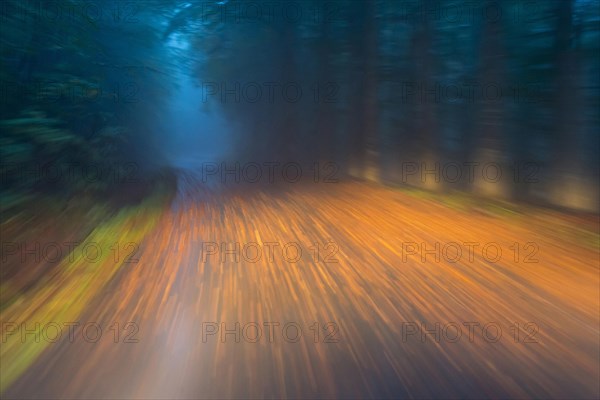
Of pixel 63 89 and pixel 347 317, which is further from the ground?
pixel 63 89

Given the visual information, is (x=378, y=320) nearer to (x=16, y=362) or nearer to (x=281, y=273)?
(x=281, y=273)

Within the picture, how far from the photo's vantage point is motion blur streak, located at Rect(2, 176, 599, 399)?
2297 millimetres

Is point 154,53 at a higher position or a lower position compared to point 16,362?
higher

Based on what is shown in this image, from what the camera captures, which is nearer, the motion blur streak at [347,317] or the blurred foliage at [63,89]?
the motion blur streak at [347,317]

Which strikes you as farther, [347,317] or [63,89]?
[63,89]

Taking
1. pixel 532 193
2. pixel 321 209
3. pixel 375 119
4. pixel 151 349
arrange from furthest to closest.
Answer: pixel 375 119, pixel 321 209, pixel 532 193, pixel 151 349

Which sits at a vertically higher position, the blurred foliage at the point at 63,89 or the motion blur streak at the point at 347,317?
the blurred foliage at the point at 63,89

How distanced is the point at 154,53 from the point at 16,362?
12114mm

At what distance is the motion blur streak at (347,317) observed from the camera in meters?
2.30

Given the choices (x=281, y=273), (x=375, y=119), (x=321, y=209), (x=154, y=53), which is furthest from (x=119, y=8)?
(x=281, y=273)

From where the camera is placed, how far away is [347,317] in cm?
320

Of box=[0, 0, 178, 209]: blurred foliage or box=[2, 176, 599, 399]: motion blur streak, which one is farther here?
box=[0, 0, 178, 209]: blurred foliage

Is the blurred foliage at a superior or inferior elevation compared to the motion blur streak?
superior

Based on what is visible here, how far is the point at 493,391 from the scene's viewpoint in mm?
2186
